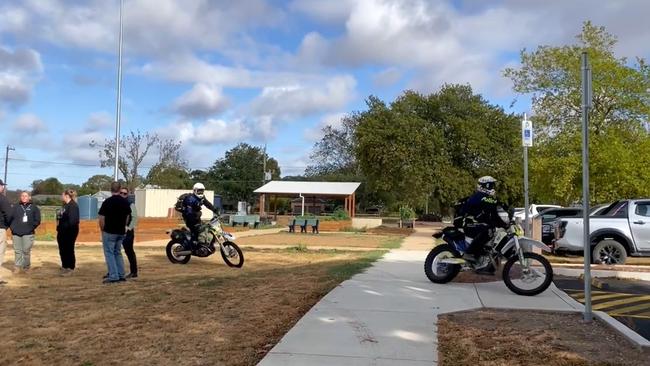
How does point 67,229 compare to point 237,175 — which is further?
point 237,175

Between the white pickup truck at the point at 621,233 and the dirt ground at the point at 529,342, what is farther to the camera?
the white pickup truck at the point at 621,233

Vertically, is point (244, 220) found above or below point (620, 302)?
above

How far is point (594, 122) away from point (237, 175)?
71.4 metres

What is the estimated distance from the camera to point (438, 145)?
151 ft

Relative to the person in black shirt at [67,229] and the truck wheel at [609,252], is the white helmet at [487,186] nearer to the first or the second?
the truck wheel at [609,252]

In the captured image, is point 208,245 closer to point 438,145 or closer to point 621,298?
point 621,298

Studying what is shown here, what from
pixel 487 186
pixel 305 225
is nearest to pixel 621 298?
pixel 487 186

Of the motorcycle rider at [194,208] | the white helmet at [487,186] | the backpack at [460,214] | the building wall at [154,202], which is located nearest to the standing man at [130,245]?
the motorcycle rider at [194,208]

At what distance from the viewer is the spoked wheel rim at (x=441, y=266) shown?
34.0 feet

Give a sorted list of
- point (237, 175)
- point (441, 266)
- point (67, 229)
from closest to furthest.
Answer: point (441, 266), point (67, 229), point (237, 175)

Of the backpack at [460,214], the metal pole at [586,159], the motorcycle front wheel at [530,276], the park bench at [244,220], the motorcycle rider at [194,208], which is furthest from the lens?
the park bench at [244,220]

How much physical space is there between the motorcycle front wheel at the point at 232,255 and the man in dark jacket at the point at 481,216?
5234 millimetres

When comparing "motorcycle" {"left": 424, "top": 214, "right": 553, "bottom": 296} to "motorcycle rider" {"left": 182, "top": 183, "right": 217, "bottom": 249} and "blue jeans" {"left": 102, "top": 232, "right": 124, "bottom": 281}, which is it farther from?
"blue jeans" {"left": 102, "top": 232, "right": 124, "bottom": 281}

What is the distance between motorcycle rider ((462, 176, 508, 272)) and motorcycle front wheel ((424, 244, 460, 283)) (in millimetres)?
443
